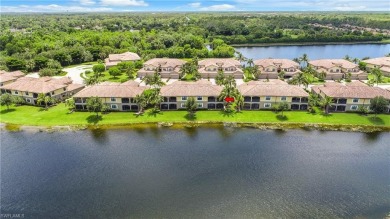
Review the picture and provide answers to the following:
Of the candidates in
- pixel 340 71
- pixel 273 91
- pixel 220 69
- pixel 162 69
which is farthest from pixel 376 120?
pixel 162 69

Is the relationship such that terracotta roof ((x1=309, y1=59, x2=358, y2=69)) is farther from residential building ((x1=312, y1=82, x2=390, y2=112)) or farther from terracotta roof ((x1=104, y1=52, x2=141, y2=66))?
terracotta roof ((x1=104, y1=52, x2=141, y2=66))

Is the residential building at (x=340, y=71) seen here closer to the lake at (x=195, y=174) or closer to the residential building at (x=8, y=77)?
the lake at (x=195, y=174)

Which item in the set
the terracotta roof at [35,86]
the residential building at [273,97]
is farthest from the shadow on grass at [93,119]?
the residential building at [273,97]

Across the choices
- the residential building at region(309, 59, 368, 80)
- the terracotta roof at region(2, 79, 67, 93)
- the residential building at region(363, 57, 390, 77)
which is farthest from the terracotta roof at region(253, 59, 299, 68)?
the terracotta roof at region(2, 79, 67, 93)

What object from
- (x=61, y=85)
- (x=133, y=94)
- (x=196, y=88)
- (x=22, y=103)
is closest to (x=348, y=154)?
(x=196, y=88)

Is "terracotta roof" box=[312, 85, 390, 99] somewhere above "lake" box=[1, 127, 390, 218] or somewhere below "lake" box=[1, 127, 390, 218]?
above

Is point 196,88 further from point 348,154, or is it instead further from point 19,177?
point 19,177
